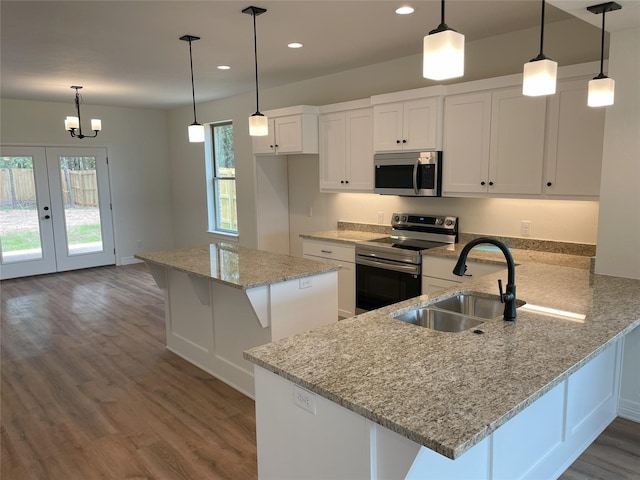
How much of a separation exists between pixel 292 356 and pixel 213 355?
2136mm

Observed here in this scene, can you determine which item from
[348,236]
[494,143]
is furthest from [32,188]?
[494,143]

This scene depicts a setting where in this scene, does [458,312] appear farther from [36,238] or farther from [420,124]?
[36,238]

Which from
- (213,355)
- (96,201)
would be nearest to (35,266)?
(96,201)

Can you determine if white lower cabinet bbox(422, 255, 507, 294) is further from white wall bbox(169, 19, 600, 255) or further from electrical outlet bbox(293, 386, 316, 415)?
electrical outlet bbox(293, 386, 316, 415)

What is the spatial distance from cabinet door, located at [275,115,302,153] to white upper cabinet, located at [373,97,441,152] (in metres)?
1.00

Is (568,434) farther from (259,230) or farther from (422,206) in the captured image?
(259,230)

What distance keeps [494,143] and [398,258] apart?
1.22 m

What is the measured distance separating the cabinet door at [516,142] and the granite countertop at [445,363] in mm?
1357

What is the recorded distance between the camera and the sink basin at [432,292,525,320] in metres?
2.48

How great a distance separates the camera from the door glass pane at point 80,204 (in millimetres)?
7516

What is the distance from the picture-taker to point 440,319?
2.39m

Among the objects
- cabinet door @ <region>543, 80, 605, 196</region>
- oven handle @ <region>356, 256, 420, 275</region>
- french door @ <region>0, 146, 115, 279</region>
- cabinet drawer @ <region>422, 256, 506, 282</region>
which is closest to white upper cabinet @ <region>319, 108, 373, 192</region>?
oven handle @ <region>356, 256, 420, 275</region>

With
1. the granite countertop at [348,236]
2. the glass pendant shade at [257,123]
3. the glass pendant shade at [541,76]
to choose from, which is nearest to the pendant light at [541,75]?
the glass pendant shade at [541,76]

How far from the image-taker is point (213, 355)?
3723mm
